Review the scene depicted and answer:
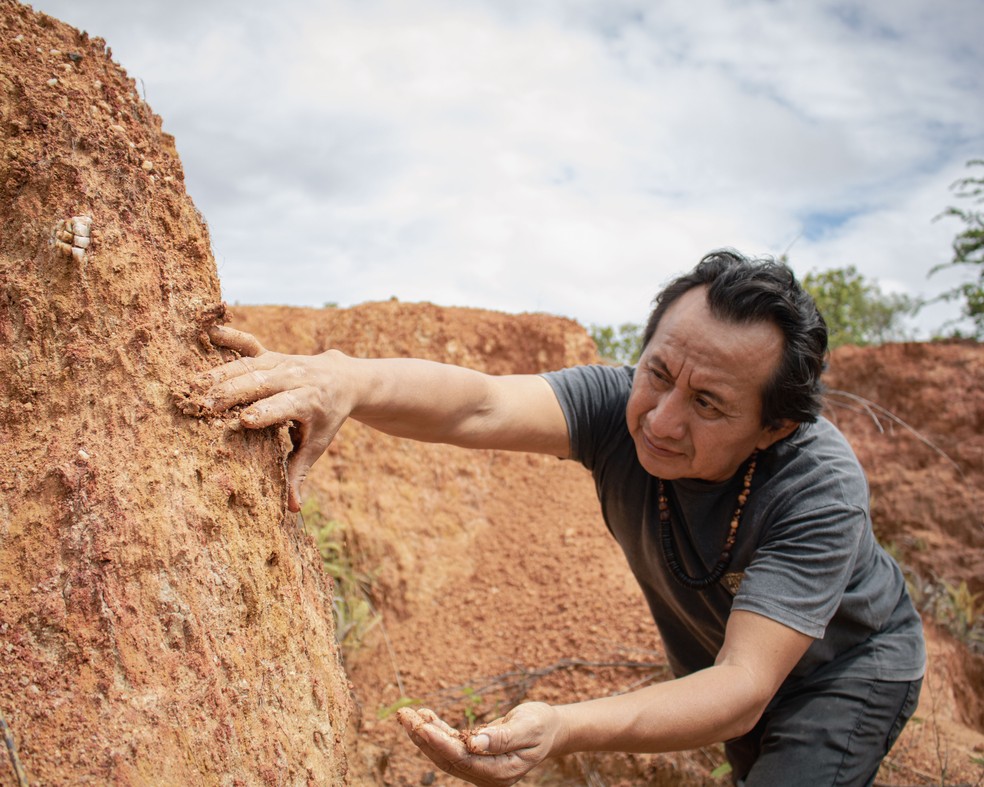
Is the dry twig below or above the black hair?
below

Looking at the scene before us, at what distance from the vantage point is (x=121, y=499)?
134 cm

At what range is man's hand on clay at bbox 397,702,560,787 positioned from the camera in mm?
1460

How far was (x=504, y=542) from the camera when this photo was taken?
18.1 ft

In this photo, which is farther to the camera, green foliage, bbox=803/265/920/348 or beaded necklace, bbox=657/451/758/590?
green foliage, bbox=803/265/920/348

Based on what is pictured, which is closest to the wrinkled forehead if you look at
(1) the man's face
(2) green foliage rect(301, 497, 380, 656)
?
(1) the man's face

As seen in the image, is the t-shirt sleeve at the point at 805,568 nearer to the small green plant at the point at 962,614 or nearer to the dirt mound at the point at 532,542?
the dirt mound at the point at 532,542

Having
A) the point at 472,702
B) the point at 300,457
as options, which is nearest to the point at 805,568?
the point at 300,457

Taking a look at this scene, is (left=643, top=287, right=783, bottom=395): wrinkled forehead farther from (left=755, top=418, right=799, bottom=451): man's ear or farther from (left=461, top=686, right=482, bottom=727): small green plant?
(left=461, top=686, right=482, bottom=727): small green plant

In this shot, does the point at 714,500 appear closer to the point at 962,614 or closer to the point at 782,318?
the point at 782,318

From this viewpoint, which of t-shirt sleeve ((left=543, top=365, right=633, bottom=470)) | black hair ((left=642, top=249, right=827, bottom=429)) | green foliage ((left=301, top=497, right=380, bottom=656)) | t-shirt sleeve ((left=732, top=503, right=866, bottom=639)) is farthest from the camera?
green foliage ((left=301, top=497, right=380, bottom=656))

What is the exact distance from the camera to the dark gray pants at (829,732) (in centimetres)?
219

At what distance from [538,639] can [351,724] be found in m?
2.58

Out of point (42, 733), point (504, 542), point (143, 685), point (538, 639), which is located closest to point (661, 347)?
point (143, 685)

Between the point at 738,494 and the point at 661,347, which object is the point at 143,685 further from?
the point at 738,494
